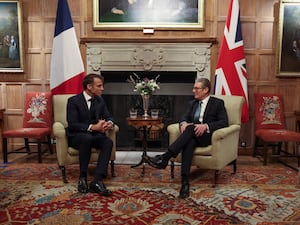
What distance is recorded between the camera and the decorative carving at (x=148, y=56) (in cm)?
453

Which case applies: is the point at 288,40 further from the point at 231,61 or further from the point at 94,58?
the point at 94,58

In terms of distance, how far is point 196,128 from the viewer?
310 cm

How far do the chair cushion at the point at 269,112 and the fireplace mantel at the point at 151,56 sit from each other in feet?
2.89

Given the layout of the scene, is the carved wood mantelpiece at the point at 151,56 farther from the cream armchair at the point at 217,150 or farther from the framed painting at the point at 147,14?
the cream armchair at the point at 217,150

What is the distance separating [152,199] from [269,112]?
8.17 feet

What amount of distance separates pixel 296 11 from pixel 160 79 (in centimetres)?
224

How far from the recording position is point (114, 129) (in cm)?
343

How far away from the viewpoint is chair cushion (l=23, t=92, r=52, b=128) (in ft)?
14.4

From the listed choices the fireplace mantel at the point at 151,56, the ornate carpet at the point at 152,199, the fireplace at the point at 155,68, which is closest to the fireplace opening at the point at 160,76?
the fireplace at the point at 155,68

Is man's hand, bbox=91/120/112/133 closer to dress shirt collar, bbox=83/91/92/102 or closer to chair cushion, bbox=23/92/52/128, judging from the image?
dress shirt collar, bbox=83/91/92/102

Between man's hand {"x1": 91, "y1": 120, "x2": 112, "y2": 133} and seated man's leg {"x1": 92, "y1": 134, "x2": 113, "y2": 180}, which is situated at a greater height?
man's hand {"x1": 91, "y1": 120, "x2": 112, "y2": 133}

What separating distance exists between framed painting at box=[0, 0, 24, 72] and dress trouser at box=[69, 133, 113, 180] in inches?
85.1

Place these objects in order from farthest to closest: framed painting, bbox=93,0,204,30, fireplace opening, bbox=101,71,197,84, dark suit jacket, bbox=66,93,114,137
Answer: fireplace opening, bbox=101,71,197,84 → framed painting, bbox=93,0,204,30 → dark suit jacket, bbox=66,93,114,137

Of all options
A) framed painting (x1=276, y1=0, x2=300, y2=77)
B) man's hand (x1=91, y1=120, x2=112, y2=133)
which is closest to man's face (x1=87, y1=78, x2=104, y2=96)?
man's hand (x1=91, y1=120, x2=112, y2=133)
